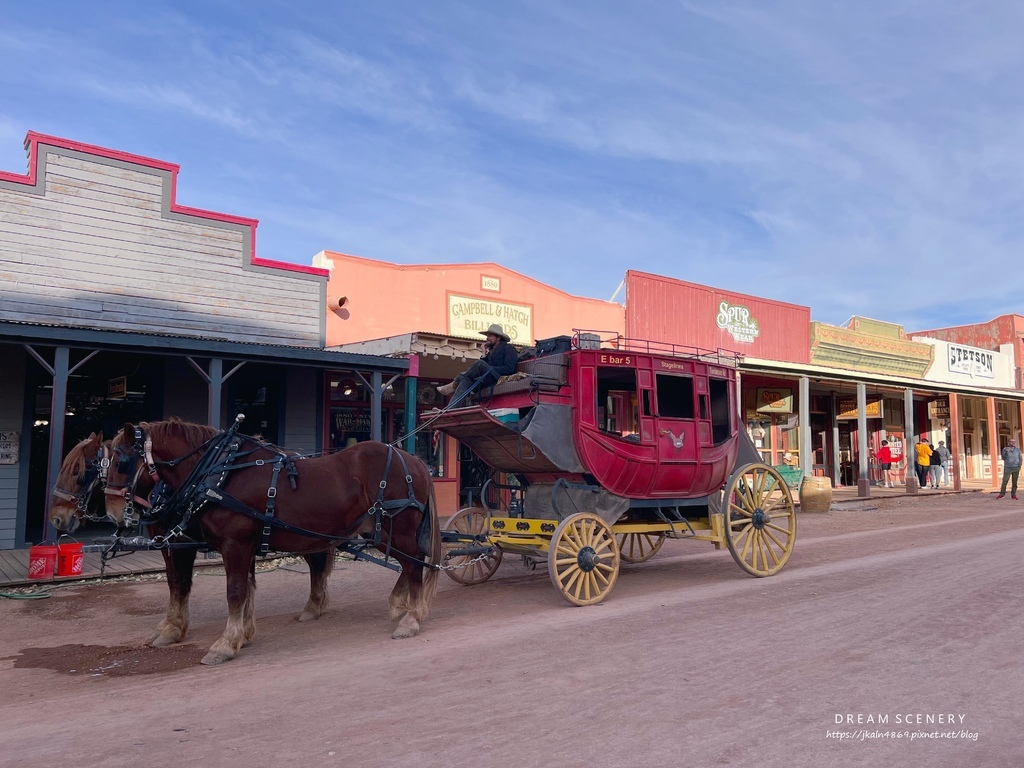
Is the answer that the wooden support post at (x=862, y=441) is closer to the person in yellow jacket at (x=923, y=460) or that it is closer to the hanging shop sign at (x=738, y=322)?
the hanging shop sign at (x=738, y=322)

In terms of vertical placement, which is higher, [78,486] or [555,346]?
[555,346]

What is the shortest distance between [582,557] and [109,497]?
4.19 metres

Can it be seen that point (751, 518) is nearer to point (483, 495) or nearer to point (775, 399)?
point (483, 495)

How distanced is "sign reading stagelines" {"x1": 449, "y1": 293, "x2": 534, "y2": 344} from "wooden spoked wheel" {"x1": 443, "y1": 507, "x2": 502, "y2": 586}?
7.88m

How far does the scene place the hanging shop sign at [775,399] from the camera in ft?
69.3

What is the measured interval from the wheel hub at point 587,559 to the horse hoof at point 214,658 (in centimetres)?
333

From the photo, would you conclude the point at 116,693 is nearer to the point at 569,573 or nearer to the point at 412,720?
the point at 412,720

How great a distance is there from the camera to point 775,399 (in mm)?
21141

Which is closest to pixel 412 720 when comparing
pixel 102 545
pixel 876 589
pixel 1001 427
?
pixel 102 545

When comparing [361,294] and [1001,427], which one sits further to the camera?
[1001,427]

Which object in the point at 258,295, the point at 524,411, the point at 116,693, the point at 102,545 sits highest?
the point at 258,295

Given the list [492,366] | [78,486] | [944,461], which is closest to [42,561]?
[78,486]

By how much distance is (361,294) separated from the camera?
15.6 metres

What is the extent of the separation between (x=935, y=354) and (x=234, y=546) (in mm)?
28933
